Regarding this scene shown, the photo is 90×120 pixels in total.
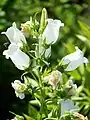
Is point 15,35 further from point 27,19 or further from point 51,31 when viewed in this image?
point 27,19

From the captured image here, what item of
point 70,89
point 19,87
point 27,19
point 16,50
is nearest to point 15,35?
point 16,50

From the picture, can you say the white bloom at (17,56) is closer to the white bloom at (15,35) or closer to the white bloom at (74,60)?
the white bloom at (15,35)

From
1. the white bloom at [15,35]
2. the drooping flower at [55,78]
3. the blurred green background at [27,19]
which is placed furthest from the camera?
the blurred green background at [27,19]

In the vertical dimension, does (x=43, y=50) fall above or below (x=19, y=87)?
above

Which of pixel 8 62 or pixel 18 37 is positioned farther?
pixel 8 62

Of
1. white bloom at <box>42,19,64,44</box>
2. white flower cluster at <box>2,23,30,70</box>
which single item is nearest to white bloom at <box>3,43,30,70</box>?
white flower cluster at <box>2,23,30,70</box>

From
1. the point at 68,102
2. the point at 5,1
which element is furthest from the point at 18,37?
the point at 5,1

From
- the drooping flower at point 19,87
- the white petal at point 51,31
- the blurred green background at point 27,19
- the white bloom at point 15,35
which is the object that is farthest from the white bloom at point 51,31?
the blurred green background at point 27,19

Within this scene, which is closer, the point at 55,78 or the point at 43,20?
the point at 55,78

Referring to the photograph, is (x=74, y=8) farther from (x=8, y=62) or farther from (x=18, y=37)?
(x=18, y=37)
